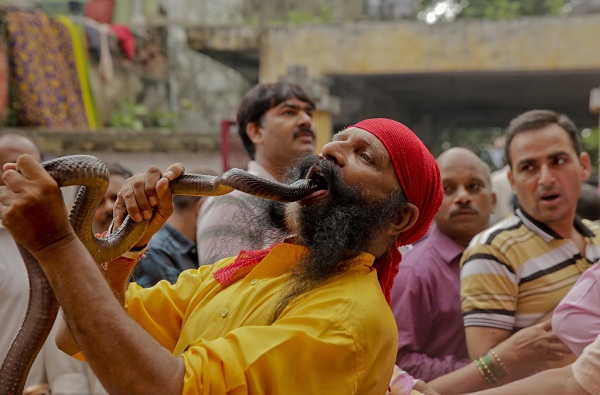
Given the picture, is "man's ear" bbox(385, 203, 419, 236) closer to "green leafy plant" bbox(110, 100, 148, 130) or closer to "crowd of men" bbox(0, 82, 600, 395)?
"crowd of men" bbox(0, 82, 600, 395)

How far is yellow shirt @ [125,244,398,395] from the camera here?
211 cm

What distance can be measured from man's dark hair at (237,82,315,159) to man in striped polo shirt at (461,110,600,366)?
4.09 ft

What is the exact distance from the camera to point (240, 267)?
261 centimetres

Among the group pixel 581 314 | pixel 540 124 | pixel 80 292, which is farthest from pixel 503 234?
pixel 80 292

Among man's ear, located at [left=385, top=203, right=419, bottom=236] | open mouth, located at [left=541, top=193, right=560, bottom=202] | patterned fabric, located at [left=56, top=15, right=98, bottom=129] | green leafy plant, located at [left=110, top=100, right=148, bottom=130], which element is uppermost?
man's ear, located at [left=385, top=203, right=419, bottom=236]

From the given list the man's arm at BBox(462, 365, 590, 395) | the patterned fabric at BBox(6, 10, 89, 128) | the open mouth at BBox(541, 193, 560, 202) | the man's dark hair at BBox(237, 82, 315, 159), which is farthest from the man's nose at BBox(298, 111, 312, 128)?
the patterned fabric at BBox(6, 10, 89, 128)

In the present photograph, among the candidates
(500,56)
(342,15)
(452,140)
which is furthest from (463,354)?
(452,140)

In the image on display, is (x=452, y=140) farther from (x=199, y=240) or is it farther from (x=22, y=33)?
(x=199, y=240)

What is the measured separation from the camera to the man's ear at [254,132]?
185 inches

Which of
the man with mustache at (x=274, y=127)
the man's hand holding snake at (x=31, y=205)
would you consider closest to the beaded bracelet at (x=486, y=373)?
the man with mustache at (x=274, y=127)

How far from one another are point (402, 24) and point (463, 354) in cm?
739

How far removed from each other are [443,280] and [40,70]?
831 cm

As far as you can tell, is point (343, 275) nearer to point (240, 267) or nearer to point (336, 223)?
point (336, 223)

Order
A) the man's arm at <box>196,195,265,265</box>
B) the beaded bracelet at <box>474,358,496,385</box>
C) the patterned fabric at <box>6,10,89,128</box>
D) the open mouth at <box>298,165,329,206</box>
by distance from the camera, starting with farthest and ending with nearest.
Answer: the patterned fabric at <box>6,10,89,128</box>, the beaded bracelet at <box>474,358,496,385</box>, the man's arm at <box>196,195,265,265</box>, the open mouth at <box>298,165,329,206</box>
